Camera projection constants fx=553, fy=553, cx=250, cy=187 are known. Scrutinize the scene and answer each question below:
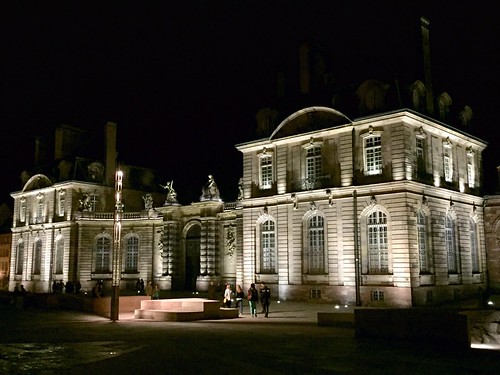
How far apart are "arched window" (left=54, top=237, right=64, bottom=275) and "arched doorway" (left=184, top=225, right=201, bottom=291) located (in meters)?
12.9

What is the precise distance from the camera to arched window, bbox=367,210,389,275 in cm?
2952

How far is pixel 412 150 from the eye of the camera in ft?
97.7

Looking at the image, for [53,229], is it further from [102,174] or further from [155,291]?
[155,291]

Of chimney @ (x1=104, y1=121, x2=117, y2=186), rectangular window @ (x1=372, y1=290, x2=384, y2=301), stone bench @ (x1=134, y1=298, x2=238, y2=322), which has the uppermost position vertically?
chimney @ (x1=104, y1=121, x2=117, y2=186)

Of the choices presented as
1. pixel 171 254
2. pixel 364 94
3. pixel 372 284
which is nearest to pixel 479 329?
pixel 372 284

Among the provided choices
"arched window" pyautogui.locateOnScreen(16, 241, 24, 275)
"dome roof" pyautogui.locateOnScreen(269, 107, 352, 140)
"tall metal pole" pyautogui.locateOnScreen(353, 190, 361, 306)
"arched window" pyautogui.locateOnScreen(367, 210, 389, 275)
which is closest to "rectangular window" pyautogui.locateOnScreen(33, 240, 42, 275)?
"arched window" pyautogui.locateOnScreen(16, 241, 24, 275)

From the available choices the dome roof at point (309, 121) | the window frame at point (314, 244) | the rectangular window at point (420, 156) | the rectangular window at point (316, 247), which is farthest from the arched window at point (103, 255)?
the rectangular window at point (420, 156)

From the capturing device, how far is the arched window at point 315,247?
32.2 m

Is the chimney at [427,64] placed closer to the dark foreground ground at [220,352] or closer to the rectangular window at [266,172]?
the rectangular window at [266,172]

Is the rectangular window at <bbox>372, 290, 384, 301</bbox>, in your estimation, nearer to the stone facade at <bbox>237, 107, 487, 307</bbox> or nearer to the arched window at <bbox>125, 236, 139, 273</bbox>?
the stone facade at <bbox>237, 107, 487, 307</bbox>

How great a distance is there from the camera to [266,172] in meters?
35.7

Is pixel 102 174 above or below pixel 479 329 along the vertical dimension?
above

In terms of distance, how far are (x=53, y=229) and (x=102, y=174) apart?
6.66 m

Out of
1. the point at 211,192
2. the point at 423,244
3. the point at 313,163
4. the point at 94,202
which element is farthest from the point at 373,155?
the point at 94,202
